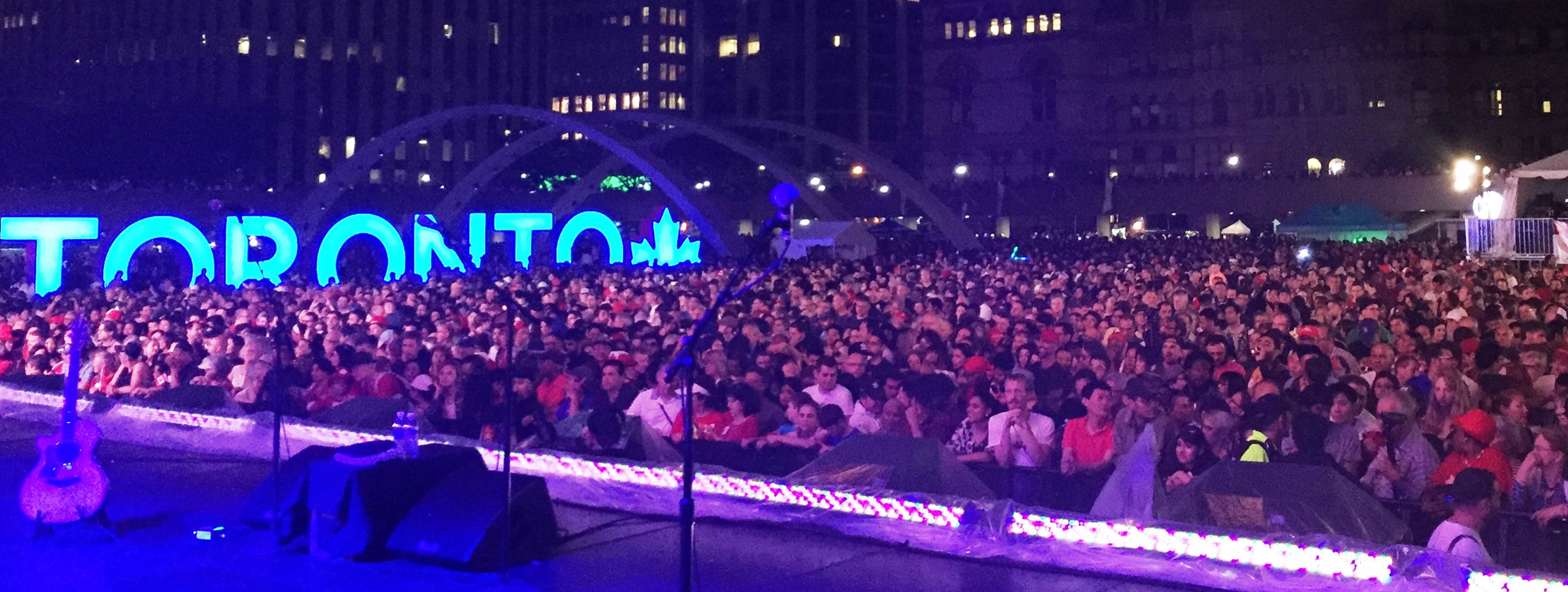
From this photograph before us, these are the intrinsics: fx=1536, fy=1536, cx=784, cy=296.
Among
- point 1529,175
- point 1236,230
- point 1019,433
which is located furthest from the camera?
point 1236,230

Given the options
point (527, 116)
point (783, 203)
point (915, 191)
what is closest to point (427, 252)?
point (527, 116)

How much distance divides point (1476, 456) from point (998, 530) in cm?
237

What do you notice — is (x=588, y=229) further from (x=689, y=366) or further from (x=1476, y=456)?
(x=689, y=366)

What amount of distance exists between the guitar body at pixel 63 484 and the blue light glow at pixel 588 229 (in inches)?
1040

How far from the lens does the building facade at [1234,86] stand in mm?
87125

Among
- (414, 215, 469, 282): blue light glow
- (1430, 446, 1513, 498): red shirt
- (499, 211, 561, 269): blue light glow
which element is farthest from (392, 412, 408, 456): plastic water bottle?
(499, 211, 561, 269): blue light glow

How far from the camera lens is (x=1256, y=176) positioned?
65.6 m

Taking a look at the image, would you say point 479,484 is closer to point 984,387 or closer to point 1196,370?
point 984,387

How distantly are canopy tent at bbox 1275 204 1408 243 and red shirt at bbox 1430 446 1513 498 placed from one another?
39988mm

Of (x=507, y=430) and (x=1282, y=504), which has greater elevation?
(x=507, y=430)

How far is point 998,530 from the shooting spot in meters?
7.30

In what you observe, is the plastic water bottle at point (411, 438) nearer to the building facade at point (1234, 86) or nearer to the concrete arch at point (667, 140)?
the concrete arch at point (667, 140)

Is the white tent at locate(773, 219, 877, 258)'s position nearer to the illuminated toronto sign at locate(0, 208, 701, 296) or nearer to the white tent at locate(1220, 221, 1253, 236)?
the illuminated toronto sign at locate(0, 208, 701, 296)

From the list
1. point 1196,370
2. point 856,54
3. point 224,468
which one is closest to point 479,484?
point 224,468
